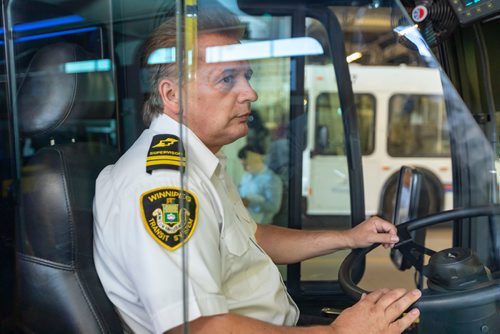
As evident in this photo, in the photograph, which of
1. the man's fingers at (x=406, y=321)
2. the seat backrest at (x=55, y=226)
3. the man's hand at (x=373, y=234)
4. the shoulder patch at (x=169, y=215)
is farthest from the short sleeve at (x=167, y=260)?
the man's hand at (x=373, y=234)

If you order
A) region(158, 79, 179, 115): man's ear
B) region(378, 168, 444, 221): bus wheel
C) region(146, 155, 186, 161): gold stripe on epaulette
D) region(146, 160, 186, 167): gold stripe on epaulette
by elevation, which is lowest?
region(378, 168, 444, 221): bus wheel

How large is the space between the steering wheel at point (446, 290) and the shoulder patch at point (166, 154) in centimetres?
54

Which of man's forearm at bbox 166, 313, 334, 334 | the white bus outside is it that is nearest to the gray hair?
man's forearm at bbox 166, 313, 334, 334

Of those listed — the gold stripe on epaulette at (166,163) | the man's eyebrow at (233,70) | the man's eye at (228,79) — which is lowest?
the gold stripe on epaulette at (166,163)

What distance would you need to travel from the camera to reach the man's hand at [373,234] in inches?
59.8

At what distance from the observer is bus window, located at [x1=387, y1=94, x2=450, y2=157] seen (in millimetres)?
5887

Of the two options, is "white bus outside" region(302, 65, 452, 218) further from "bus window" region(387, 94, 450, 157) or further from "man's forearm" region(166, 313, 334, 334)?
"man's forearm" region(166, 313, 334, 334)

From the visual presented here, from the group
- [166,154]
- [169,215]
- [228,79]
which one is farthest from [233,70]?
[169,215]

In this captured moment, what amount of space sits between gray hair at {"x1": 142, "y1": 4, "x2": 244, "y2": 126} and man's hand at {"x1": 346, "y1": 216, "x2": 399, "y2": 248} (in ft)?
2.22

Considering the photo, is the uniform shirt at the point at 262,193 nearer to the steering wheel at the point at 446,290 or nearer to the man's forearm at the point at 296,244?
the man's forearm at the point at 296,244

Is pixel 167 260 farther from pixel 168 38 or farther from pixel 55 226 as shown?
pixel 168 38

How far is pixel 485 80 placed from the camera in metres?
1.75

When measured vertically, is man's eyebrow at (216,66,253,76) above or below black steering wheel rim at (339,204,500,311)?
above

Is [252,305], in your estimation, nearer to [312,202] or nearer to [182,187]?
[182,187]
